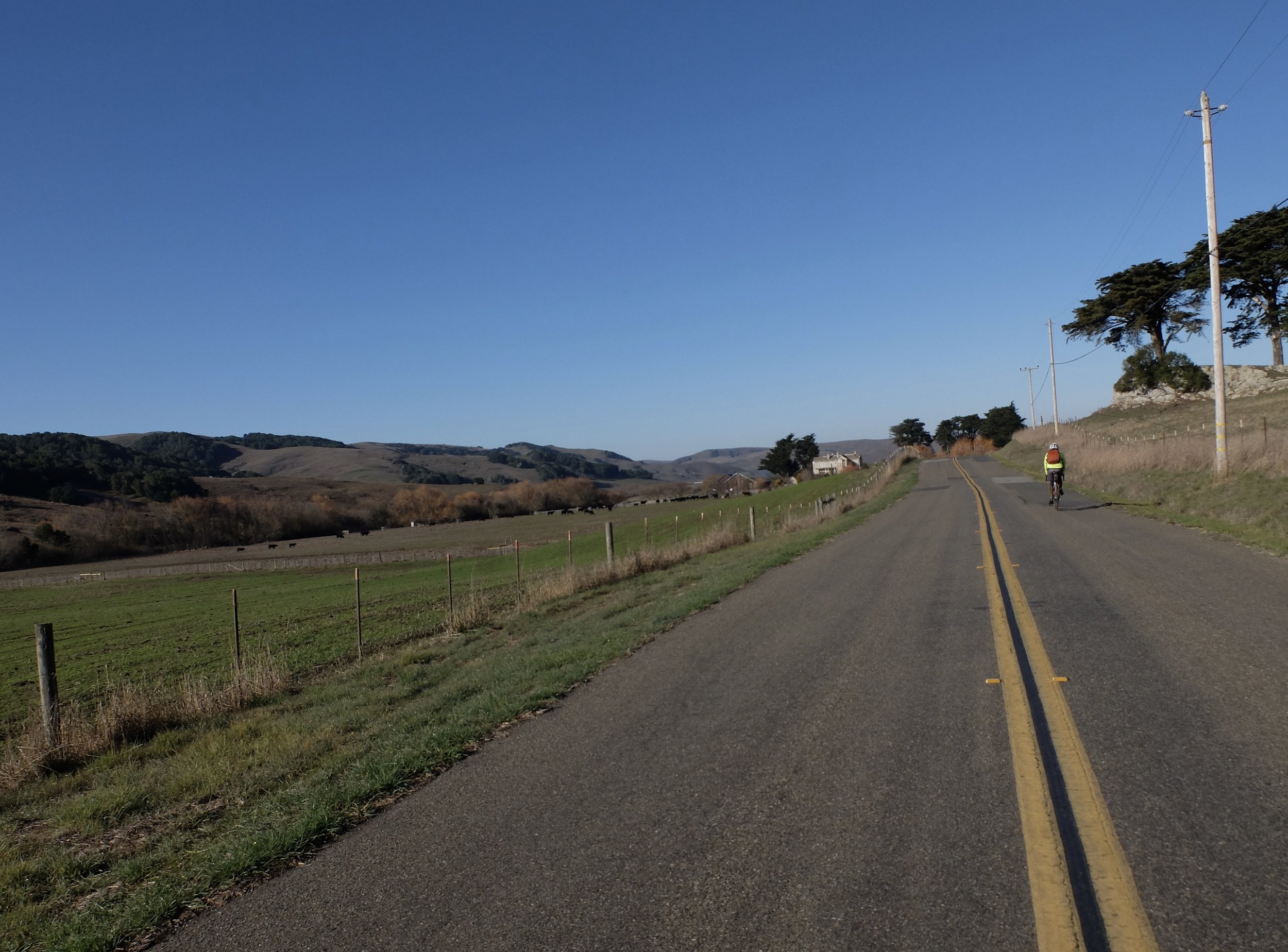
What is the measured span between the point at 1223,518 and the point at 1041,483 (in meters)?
20.5

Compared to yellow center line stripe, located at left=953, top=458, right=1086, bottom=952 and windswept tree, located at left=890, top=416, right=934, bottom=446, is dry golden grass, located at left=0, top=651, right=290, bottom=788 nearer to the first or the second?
yellow center line stripe, located at left=953, top=458, right=1086, bottom=952

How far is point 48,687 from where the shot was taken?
8984 mm

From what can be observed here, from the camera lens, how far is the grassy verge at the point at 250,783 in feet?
14.2

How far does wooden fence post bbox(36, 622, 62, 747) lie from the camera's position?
8.73 metres

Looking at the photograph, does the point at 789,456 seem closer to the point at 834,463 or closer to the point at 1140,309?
the point at 834,463

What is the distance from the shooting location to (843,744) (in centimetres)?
523

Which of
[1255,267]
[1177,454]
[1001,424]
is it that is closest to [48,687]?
[1177,454]

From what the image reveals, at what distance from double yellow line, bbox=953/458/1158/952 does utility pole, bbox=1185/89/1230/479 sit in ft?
60.0

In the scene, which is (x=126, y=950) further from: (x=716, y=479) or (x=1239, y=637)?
(x=716, y=479)

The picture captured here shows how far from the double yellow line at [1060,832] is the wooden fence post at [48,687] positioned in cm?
940

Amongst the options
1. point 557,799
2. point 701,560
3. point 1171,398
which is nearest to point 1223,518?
point 701,560

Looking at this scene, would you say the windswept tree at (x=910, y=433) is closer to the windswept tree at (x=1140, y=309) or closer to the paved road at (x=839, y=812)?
the windswept tree at (x=1140, y=309)

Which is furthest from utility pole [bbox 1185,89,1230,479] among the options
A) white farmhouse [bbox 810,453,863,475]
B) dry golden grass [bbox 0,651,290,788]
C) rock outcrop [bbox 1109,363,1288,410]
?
white farmhouse [bbox 810,453,863,475]

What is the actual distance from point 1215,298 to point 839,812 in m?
24.1
